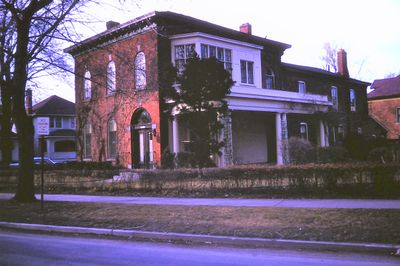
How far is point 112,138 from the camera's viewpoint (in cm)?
2977

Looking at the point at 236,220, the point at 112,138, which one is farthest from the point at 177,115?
the point at 236,220

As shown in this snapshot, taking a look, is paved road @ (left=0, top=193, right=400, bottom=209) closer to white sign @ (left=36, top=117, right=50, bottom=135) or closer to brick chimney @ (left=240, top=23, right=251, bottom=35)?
white sign @ (left=36, top=117, right=50, bottom=135)

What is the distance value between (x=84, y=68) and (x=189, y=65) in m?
4.54

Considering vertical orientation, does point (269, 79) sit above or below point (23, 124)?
above

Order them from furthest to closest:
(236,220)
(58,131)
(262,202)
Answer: (58,131) < (262,202) < (236,220)

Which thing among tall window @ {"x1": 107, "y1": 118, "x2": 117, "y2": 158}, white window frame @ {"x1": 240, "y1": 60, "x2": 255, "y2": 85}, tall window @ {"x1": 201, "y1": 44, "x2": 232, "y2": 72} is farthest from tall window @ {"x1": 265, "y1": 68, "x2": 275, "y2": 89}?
tall window @ {"x1": 107, "y1": 118, "x2": 117, "y2": 158}

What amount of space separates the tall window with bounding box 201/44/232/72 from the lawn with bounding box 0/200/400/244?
1458 cm

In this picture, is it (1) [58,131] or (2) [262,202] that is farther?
(1) [58,131]

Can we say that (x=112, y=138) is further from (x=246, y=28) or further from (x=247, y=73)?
(x=246, y=28)

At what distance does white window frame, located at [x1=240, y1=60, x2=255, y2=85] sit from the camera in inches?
1177

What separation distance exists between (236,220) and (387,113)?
51.3 metres

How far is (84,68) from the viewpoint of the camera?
1822 centimetres

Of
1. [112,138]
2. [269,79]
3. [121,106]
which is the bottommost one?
[112,138]

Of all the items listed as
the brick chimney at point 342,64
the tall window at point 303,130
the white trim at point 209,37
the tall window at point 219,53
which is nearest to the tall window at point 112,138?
the white trim at point 209,37
